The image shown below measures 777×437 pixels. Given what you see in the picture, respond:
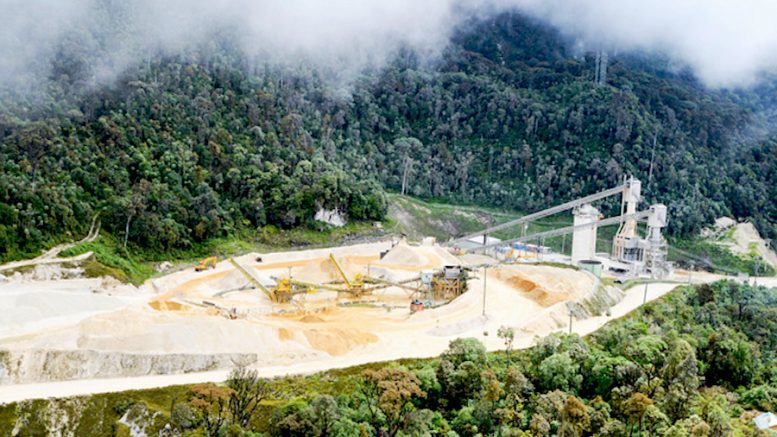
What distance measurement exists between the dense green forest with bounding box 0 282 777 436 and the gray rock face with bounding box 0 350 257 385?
21.3 feet

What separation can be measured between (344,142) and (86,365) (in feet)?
339

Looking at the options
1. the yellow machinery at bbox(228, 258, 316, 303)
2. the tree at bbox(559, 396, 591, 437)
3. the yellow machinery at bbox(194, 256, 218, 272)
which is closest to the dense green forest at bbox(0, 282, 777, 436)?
the tree at bbox(559, 396, 591, 437)

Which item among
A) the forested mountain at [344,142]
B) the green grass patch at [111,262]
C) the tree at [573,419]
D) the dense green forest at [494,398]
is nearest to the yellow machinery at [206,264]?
the green grass patch at [111,262]

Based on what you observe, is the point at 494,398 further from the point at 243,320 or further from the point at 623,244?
the point at 623,244

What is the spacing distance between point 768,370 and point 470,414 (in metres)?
33.5

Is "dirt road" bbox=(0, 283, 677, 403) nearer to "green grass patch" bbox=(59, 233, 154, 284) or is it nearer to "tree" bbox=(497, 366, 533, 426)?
"tree" bbox=(497, 366, 533, 426)

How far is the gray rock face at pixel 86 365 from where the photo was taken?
59.8 meters

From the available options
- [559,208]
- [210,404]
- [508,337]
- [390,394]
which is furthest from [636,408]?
[559,208]

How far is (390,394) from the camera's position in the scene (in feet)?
161

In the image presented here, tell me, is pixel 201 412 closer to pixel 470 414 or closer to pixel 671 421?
pixel 470 414

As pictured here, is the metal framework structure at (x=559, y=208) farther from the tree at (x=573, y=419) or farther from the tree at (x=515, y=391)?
the tree at (x=573, y=419)

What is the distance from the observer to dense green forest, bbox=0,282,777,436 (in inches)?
1959

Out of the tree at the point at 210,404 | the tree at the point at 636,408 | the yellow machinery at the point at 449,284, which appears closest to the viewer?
the tree at the point at 210,404

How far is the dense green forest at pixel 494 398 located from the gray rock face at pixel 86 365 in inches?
256
